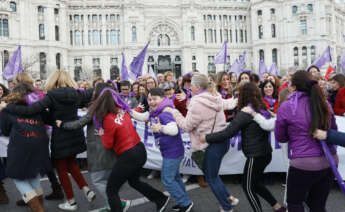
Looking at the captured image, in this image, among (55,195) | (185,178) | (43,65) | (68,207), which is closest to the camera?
(68,207)

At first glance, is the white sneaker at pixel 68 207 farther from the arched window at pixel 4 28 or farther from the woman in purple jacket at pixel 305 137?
the arched window at pixel 4 28

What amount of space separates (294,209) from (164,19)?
5091 cm

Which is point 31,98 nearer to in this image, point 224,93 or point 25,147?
point 25,147

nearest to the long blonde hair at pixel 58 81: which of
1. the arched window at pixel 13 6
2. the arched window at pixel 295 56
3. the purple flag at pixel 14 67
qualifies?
the purple flag at pixel 14 67

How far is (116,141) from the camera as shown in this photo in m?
4.22

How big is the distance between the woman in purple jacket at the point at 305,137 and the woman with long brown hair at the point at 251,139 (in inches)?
32.3

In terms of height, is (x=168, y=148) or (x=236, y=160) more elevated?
(x=168, y=148)

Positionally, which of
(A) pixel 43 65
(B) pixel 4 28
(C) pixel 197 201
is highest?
(B) pixel 4 28

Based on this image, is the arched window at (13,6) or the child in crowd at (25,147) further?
the arched window at (13,6)

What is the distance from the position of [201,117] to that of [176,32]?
49.7 m

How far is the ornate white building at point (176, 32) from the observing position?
166 ft

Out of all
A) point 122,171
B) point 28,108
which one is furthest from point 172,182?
point 28,108

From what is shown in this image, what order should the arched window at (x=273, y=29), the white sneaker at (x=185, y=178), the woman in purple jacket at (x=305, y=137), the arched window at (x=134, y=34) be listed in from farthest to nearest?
the arched window at (x=273, y=29)
the arched window at (x=134, y=34)
the white sneaker at (x=185, y=178)
the woman in purple jacket at (x=305, y=137)

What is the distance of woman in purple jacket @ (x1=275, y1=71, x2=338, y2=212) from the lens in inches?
122
